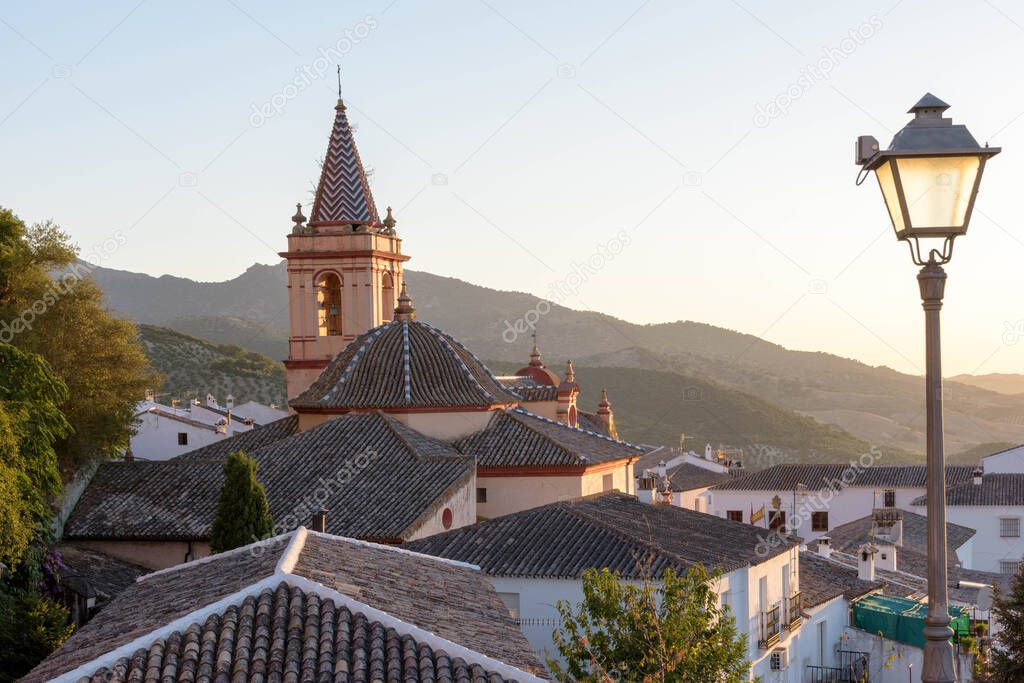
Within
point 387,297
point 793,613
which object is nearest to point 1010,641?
point 793,613

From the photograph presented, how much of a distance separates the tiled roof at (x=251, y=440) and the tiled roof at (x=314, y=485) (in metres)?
1.50

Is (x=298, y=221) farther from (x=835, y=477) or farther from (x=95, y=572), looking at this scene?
(x=835, y=477)

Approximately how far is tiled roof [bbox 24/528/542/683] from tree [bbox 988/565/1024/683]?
9672 mm

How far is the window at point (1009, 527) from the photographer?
42.2 metres

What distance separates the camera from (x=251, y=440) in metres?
26.5

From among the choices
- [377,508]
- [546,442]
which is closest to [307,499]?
[377,508]

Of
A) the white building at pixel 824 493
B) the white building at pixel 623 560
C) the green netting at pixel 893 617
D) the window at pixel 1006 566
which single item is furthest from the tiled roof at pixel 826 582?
the white building at pixel 824 493

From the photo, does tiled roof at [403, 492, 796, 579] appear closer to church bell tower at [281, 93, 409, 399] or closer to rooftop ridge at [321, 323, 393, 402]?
rooftop ridge at [321, 323, 393, 402]

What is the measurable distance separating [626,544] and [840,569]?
9507 mm

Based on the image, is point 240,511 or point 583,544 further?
point 240,511

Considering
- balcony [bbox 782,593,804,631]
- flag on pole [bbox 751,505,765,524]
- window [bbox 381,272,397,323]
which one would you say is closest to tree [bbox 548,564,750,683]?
balcony [bbox 782,593,804,631]

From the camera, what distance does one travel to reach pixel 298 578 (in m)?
10.0

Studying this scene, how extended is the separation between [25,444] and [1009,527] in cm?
3463

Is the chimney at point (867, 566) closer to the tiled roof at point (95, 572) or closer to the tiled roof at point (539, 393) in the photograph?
the tiled roof at point (539, 393)
